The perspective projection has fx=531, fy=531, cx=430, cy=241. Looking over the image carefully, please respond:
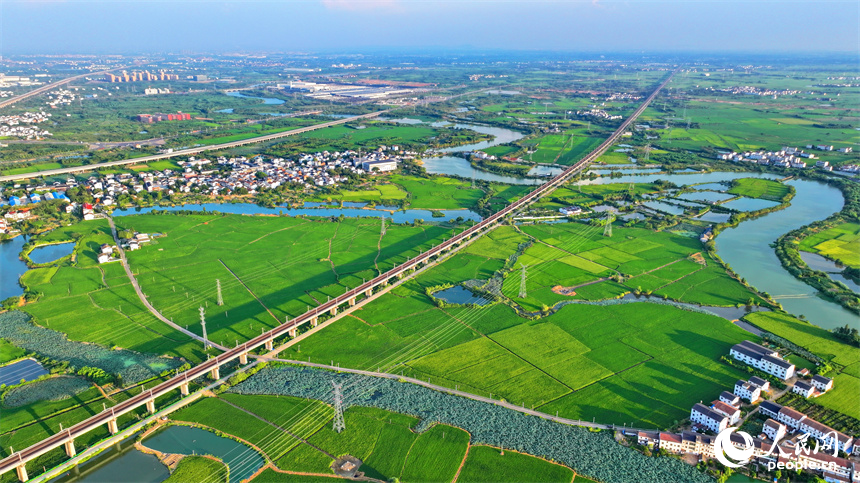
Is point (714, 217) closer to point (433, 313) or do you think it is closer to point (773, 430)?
point (433, 313)

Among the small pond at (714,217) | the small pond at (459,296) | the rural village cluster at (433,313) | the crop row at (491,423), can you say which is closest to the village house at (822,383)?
the rural village cluster at (433,313)

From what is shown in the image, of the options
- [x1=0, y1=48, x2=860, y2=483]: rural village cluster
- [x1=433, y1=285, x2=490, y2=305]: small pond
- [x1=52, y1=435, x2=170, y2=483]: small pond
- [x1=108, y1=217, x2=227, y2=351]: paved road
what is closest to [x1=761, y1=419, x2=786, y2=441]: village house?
[x1=0, y1=48, x2=860, y2=483]: rural village cluster

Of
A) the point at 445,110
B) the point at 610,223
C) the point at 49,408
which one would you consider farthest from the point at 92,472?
the point at 445,110

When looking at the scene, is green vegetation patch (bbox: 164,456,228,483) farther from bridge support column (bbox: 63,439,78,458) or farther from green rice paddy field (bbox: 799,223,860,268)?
green rice paddy field (bbox: 799,223,860,268)

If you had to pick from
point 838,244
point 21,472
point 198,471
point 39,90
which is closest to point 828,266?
point 838,244

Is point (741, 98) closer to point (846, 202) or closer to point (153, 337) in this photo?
point (846, 202)

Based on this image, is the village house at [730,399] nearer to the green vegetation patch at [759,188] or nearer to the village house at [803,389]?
the village house at [803,389]
